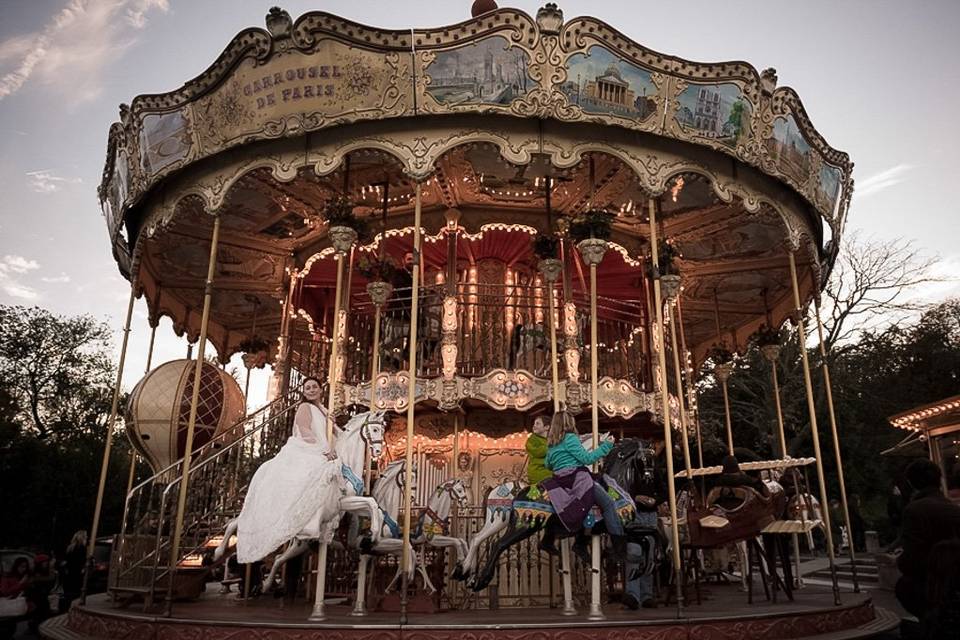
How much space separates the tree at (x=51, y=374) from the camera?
31.4 metres

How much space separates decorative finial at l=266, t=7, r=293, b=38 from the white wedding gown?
16.2ft

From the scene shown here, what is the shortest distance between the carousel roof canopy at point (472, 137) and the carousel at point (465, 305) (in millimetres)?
36

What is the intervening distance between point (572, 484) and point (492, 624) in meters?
1.52

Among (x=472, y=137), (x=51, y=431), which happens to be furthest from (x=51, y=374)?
(x=472, y=137)

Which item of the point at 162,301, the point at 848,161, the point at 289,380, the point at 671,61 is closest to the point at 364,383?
the point at 289,380

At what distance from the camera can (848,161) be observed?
11.1 metres

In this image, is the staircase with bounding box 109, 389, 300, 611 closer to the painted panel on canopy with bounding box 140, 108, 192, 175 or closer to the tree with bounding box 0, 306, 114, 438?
the painted panel on canopy with bounding box 140, 108, 192, 175

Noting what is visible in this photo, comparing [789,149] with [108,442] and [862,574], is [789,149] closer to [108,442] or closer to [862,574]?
[108,442]

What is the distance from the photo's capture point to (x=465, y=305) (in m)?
11.8

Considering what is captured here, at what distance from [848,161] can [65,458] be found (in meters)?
29.6

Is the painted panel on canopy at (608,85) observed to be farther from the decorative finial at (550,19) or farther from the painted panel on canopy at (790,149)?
the painted panel on canopy at (790,149)

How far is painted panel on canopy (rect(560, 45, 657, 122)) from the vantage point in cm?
834

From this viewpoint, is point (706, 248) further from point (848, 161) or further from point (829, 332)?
point (829, 332)

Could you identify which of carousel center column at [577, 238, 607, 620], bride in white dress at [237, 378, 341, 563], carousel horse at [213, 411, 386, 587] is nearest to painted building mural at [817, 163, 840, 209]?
carousel center column at [577, 238, 607, 620]
